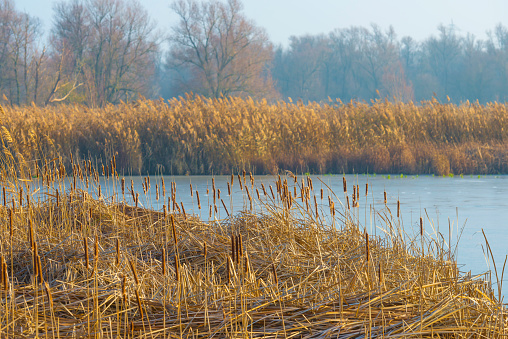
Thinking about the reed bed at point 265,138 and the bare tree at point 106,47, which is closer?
the reed bed at point 265,138

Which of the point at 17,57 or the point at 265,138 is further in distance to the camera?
the point at 17,57

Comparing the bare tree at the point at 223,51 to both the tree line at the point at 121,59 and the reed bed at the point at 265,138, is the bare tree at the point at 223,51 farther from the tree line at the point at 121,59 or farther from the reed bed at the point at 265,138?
the reed bed at the point at 265,138

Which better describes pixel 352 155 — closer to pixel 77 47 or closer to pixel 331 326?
pixel 331 326

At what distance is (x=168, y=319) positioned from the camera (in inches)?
84.4

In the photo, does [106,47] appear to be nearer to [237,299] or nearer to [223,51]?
[223,51]

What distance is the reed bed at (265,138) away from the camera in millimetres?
10742

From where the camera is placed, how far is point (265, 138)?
11.0 meters

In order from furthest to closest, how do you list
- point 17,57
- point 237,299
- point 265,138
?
point 17,57 → point 265,138 → point 237,299

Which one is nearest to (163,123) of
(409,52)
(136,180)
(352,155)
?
(136,180)

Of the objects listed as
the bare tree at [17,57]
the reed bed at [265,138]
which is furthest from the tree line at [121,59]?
the reed bed at [265,138]

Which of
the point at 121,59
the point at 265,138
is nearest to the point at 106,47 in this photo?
the point at 121,59

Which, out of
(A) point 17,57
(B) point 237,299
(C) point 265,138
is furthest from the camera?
(A) point 17,57

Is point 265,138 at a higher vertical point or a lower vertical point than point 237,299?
higher

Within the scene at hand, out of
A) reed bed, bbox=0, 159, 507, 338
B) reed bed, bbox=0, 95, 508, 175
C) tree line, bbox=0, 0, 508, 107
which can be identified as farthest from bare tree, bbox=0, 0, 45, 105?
reed bed, bbox=0, 159, 507, 338
